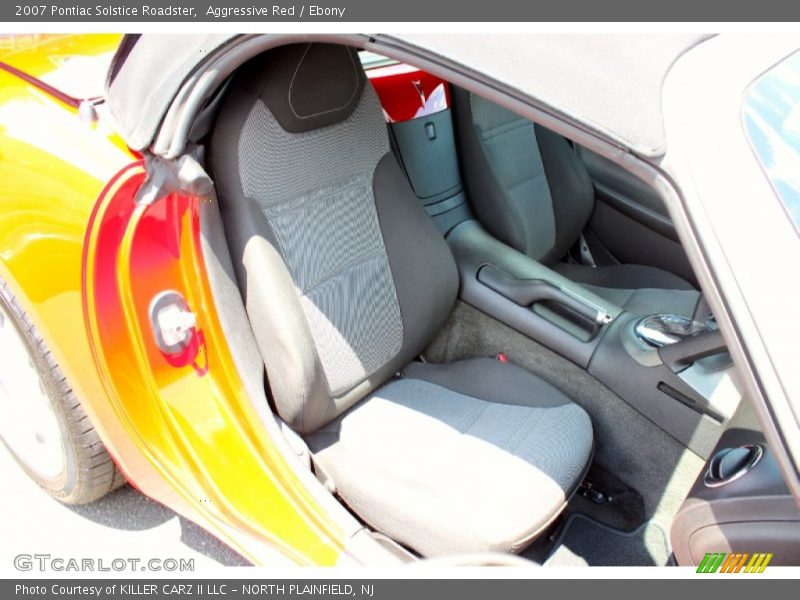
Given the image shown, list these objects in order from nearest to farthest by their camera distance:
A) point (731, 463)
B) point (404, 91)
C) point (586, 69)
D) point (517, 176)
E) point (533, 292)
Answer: point (586, 69) → point (731, 463) → point (533, 292) → point (404, 91) → point (517, 176)

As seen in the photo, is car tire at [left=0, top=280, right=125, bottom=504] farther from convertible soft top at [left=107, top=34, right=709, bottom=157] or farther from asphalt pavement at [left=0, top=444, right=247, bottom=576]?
convertible soft top at [left=107, top=34, right=709, bottom=157]

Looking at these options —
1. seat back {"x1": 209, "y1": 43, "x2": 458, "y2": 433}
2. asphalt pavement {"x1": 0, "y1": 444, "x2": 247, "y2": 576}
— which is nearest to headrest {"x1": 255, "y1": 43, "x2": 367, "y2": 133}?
seat back {"x1": 209, "y1": 43, "x2": 458, "y2": 433}

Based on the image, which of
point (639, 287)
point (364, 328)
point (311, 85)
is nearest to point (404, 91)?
point (311, 85)

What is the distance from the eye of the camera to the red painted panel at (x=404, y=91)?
2.03m

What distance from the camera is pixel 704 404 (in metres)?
1.62

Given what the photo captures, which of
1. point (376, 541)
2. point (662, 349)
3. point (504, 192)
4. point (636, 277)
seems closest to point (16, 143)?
point (376, 541)

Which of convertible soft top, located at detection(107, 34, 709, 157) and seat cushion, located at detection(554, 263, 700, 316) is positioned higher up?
convertible soft top, located at detection(107, 34, 709, 157)

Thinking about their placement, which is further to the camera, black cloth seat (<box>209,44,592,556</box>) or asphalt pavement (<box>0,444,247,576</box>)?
asphalt pavement (<box>0,444,247,576</box>)

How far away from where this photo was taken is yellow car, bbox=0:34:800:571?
96 cm

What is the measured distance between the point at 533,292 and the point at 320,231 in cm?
63

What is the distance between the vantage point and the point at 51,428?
1681 millimetres

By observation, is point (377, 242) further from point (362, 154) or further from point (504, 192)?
point (504, 192)

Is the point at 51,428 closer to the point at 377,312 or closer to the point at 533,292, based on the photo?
the point at 377,312

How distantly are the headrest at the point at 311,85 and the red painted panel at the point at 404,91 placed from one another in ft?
1.49
